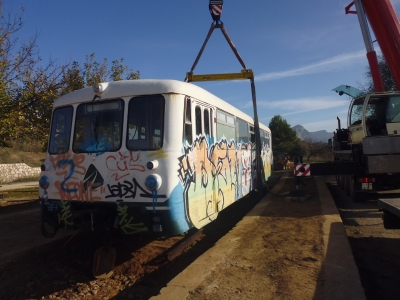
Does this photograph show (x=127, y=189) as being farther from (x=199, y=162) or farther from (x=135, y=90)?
(x=135, y=90)

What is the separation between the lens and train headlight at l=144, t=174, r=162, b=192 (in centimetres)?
492

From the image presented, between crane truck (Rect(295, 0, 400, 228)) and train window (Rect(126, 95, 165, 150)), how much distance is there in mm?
3678

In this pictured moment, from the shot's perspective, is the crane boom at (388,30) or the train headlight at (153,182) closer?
the train headlight at (153,182)

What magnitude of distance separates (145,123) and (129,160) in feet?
2.04

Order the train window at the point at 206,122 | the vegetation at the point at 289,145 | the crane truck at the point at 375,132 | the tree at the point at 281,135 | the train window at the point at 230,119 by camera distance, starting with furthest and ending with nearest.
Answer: the tree at the point at 281,135
the vegetation at the point at 289,145
the crane truck at the point at 375,132
the train window at the point at 230,119
the train window at the point at 206,122

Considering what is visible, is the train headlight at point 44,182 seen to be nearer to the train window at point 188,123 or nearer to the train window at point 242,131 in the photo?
the train window at point 188,123

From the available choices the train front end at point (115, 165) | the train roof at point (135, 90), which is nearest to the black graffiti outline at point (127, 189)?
the train front end at point (115, 165)

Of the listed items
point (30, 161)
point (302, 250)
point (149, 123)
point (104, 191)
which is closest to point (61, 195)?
point (104, 191)

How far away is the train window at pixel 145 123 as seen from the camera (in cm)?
520

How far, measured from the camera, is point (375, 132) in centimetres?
1053

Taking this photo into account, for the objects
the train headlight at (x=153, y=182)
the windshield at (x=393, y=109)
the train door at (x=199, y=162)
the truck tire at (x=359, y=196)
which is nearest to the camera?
the train headlight at (x=153, y=182)

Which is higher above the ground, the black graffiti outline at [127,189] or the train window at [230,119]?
the train window at [230,119]

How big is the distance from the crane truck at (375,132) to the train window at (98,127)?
14.3ft

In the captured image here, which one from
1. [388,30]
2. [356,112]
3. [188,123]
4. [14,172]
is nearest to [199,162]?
[188,123]
